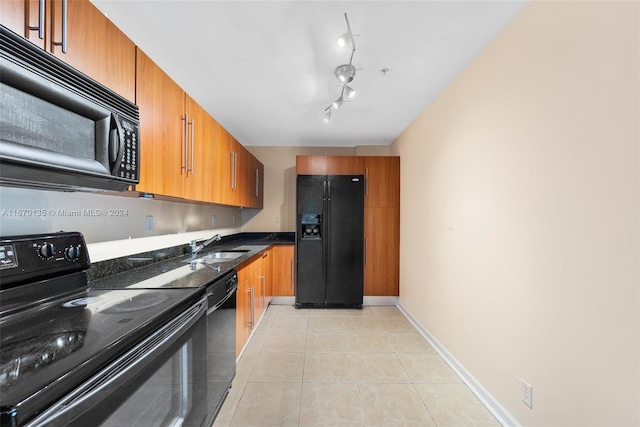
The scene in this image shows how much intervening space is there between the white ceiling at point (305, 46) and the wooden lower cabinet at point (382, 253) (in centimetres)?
144

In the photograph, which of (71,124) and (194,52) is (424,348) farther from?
(194,52)

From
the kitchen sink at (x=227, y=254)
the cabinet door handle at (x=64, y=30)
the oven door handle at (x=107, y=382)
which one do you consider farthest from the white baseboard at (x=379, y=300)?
the cabinet door handle at (x=64, y=30)

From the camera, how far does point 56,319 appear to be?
0.92m

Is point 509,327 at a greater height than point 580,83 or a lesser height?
lesser

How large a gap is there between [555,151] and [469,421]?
1.67 metres

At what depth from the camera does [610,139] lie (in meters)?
1.06

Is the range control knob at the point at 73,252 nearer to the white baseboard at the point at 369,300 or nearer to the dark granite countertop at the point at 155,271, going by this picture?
the dark granite countertop at the point at 155,271

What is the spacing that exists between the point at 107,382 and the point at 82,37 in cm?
126

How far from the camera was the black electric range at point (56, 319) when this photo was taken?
577 millimetres

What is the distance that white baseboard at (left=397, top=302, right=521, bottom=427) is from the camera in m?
1.64

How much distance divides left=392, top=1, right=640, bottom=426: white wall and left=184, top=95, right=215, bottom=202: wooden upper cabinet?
6.79 feet

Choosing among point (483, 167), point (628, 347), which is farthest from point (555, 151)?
point (628, 347)

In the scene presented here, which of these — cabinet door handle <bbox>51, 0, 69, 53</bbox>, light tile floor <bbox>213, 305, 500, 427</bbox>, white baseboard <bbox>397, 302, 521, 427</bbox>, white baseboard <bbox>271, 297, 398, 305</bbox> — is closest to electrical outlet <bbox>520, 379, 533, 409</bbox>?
white baseboard <bbox>397, 302, 521, 427</bbox>

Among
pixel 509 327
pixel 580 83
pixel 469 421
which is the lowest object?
pixel 469 421
